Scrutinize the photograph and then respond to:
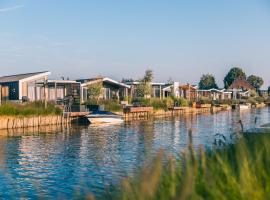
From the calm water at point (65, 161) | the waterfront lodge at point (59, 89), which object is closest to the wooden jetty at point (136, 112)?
the waterfront lodge at point (59, 89)

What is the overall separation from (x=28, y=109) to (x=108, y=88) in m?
20.2

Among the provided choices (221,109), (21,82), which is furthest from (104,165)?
(221,109)

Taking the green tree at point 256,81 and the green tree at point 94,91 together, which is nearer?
the green tree at point 94,91

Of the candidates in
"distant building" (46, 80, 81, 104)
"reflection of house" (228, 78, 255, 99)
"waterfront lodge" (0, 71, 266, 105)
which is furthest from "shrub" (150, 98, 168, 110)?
"reflection of house" (228, 78, 255, 99)

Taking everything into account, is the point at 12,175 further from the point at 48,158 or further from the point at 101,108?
the point at 101,108

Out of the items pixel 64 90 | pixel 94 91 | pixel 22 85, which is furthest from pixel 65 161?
pixel 64 90

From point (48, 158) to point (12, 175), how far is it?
3.67 m

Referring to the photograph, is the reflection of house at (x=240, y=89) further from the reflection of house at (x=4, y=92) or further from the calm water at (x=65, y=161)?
the calm water at (x=65, y=161)

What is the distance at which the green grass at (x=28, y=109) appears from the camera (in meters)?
31.0

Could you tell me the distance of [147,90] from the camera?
179 feet

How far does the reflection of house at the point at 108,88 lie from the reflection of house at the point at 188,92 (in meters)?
18.1

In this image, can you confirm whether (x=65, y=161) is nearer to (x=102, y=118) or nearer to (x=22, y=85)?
(x=102, y=118)

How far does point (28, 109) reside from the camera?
32500mm

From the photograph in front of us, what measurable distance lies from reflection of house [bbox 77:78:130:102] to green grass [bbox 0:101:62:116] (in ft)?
37.1
